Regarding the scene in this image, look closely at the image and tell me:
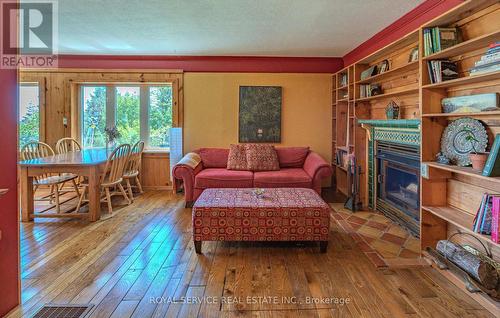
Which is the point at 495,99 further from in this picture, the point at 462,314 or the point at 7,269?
the point at 7,269

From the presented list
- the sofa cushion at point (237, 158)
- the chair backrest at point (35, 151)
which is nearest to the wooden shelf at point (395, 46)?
the sofa cushion at point (237, 158)

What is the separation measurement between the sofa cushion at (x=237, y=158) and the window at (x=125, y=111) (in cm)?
142

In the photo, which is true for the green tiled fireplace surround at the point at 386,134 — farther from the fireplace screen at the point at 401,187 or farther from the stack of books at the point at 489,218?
the stack of books at the point at 489,218

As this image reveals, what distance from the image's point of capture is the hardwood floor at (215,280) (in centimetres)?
193

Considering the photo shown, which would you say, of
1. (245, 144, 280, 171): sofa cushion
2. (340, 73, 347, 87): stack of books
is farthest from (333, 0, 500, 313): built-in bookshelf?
(245, 144, 280, 171): sofa cushion

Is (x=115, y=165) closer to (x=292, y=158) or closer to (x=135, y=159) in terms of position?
(x=135, y=159)

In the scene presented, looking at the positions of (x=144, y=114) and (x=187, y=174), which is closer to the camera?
(x=187, y=174)

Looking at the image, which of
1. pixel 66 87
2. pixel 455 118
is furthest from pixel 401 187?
pixel 66 87

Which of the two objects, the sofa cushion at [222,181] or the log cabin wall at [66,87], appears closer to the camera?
the sofa cushion at [222,181]

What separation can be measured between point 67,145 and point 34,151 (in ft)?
3.11

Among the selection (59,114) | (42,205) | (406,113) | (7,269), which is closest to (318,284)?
(7,269)

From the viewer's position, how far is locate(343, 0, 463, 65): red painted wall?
107 inches

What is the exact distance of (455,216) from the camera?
7.72 feet

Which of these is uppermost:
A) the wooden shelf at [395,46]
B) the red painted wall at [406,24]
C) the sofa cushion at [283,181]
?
the red painted wall at [406,24]
